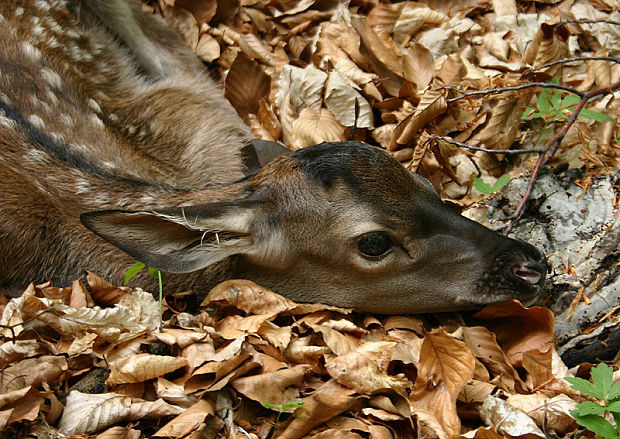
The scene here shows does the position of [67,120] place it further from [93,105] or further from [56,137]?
[93,105]

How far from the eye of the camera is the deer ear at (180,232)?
10.2 ft

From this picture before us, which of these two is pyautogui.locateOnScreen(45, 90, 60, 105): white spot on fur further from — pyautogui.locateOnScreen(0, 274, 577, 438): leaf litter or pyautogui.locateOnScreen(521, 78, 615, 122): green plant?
pyautogui.locateOnScreen(521, 78, 615, 122): green plant

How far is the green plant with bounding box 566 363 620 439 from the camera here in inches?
96.3

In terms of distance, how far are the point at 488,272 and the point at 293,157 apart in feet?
3.50

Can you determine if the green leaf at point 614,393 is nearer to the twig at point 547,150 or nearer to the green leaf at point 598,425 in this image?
the green leaf at point 598,425

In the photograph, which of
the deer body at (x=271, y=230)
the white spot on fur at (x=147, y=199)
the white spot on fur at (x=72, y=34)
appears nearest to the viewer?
the deer body at (x=271, y=230)

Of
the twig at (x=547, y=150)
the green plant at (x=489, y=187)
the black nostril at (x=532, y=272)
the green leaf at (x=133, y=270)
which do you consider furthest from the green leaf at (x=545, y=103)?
the green leaf at (x=133, y=270)

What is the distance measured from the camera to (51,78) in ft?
14.6

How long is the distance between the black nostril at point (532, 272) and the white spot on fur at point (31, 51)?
3231 mm

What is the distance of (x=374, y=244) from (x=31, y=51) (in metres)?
2.67

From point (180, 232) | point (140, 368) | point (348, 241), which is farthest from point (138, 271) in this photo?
point (348, 241)

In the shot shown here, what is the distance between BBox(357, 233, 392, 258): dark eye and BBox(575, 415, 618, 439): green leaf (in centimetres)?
115

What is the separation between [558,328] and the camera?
3139 millimetres

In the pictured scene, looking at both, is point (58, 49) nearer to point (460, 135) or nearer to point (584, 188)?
point (460, 135)
